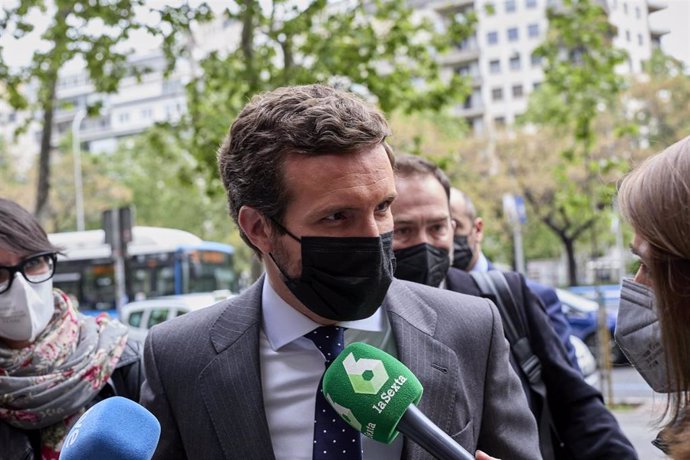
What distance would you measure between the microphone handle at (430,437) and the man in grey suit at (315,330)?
0.46 m

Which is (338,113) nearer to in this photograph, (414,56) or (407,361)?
(407,361)

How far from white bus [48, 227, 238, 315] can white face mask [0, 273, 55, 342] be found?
63.9ft

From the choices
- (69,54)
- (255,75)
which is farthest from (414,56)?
(69,54)

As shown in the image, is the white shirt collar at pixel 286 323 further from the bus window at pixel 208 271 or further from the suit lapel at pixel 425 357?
the bus window at pixel 208 271

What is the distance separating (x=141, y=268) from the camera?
73.9 ft

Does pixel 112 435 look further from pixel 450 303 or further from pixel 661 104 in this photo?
pixel 661 104

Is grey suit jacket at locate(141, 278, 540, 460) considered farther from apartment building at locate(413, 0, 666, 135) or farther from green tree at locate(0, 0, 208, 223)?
apartment building at locate(413, 0, 666, 135)

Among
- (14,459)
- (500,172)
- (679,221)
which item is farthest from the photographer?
(500,172)

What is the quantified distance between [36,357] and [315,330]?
3.99 feet

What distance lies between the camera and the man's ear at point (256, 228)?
2.39 meters

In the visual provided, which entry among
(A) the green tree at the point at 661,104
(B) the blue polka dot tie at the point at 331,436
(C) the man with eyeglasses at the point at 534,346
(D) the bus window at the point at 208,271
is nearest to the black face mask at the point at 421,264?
(C) the man with eyeglasses at the point at 534,346

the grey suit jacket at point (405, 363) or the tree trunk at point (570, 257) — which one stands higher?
the grey suit jacket at point (405, 363)

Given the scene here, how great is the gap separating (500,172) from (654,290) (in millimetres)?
33386

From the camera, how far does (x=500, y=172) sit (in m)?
34.7
